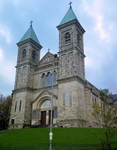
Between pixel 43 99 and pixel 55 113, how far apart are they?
4.66 m

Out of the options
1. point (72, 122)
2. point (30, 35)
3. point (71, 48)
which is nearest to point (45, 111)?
point (72, 122)

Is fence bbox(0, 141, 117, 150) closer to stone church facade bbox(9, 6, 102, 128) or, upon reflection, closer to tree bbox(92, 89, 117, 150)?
tree bbox(92, 89, 117, 150)

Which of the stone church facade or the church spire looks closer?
the stone church facade

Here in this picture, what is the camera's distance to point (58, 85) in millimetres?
32219

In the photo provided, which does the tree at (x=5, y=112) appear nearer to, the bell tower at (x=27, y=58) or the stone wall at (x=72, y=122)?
the bell tower at (x=27, y=58)

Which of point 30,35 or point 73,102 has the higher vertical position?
point 30,35

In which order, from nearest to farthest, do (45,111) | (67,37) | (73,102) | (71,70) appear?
(73,102)
(71,70)
(45,111)
(67,37)

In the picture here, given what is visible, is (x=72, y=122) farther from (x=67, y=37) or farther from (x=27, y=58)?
(x=27, y=58)

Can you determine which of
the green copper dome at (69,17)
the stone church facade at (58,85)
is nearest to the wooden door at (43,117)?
the stone church facade at (58,85)

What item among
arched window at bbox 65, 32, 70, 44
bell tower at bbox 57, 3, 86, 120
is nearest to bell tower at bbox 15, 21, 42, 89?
bell tower at bbox 57, 3, 86, 120

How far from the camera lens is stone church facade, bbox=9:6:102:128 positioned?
29.8 meters

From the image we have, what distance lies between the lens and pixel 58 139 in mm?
19328

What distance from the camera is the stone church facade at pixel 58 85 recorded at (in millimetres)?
29828

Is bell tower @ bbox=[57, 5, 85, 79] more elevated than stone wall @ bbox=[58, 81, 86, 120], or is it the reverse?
bell tower @ bbox=[57, 5, 85, 79]
